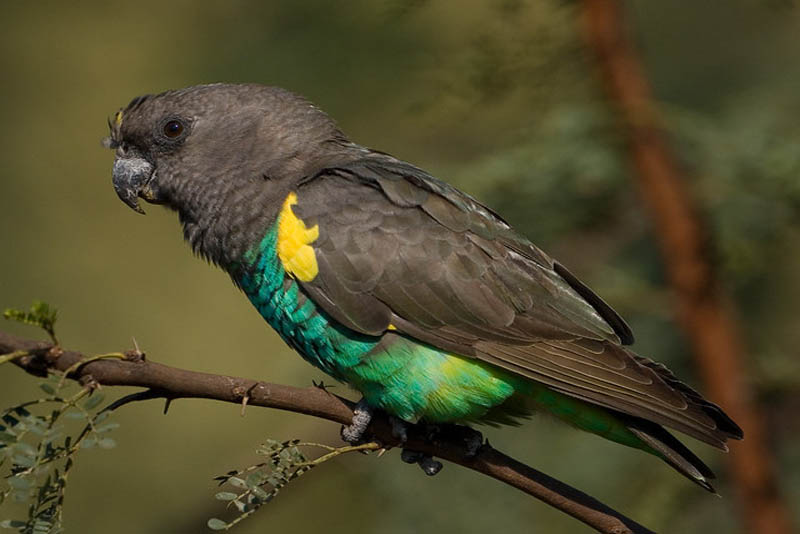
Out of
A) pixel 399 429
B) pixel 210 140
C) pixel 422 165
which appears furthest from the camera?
pixel 422 165

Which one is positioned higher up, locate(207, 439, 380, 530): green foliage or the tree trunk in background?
the tree trunk in background

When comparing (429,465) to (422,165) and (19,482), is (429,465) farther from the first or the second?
(422,165)

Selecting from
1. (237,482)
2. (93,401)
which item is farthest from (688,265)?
(93,401)

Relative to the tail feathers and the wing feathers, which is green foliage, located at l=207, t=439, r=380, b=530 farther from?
the tail feathers

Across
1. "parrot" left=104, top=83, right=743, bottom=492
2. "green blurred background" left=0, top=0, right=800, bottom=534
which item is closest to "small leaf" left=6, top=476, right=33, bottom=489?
"parrot" left=104, top=83, right=743, bottom=492

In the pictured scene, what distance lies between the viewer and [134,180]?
4.57m

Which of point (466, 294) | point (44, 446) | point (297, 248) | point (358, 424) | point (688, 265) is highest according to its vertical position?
point (688, 265)

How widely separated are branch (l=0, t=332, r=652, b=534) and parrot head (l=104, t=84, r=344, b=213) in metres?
1.18

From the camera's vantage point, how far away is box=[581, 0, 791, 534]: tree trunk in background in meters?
4.84

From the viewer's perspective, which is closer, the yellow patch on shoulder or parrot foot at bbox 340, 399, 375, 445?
parrot foot at bbox 340, 399, 375, 445

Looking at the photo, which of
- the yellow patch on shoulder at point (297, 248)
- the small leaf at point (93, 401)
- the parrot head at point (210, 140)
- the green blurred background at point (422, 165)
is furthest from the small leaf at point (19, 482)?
the parrot head at point (210, 140)

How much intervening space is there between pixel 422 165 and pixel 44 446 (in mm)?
3796

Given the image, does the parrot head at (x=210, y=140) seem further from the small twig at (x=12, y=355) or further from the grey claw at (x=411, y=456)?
the small twig at (x=12, y=355)

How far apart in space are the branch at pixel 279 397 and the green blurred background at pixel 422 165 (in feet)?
1.73
